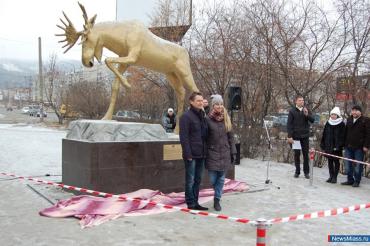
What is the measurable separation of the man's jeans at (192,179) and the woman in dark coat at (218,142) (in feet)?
0.51

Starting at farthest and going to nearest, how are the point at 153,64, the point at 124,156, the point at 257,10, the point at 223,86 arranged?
1. the point at 223,86
2. the point at 257,10
3. the point at 153,64
4. the point at 124,156

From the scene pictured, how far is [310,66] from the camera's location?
1386cm

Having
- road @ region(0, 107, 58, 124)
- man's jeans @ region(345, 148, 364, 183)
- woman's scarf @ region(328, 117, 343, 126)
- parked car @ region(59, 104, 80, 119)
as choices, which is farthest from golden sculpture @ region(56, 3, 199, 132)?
road @ region(0, 107, 58, 124)

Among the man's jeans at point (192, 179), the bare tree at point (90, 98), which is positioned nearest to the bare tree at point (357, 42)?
the man's jeans at point (192, 179)

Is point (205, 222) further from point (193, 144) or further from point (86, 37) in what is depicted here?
point (86, 37)

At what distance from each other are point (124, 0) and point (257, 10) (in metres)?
15.5

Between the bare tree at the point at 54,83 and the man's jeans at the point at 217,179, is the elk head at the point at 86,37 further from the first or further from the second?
the bare tree at the point at 54,83

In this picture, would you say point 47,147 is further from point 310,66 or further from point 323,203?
point 323,203

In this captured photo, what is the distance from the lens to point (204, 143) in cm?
616

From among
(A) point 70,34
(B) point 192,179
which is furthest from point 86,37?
(B) point 192,179

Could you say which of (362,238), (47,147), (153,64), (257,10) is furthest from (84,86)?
(362,238)

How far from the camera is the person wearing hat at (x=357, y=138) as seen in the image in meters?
8.91

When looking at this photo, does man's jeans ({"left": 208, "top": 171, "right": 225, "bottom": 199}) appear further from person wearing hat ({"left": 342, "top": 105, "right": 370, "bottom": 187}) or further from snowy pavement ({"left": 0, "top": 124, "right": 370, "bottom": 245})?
person wearing hat ({"left": 342, "top": 105, "right": 370, "bottom": 187})

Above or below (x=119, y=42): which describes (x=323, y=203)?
below
